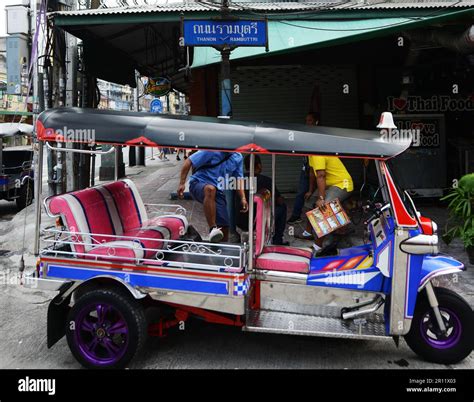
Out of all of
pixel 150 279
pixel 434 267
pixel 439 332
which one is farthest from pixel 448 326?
pixel 150 279

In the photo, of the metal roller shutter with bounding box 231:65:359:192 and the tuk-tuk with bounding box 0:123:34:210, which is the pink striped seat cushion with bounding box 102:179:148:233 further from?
the metal roller shutter with bounding box 231:65:359:192

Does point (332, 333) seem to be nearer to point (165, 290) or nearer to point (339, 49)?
point (165, 290)

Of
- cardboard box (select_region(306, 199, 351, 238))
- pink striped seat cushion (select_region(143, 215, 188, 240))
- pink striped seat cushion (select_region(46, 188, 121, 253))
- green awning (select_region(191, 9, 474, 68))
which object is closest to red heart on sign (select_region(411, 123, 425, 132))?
green awning (select_region(191, 9, 474, 68))

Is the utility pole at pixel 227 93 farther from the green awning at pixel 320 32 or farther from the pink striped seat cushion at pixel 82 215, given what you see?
the pink striped seat cushion at pixel 82 215

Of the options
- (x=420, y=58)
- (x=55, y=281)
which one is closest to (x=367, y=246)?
(x=55, y=281)

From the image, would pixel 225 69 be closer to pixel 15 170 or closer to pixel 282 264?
pixel 282 264

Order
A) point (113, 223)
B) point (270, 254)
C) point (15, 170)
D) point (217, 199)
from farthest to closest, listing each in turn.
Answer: point (15, 170), point (217, 199), point (113, 223), point (270, 254)

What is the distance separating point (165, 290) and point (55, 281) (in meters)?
0.99

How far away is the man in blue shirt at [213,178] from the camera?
689 cm

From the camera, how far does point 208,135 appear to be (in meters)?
4.46

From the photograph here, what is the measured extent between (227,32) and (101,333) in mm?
4140

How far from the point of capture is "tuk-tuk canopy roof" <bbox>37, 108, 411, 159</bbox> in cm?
440

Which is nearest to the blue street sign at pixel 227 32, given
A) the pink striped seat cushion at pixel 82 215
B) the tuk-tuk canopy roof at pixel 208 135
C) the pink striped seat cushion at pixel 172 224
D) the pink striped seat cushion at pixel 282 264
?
the pink striped seat cushion at pixel 172 224

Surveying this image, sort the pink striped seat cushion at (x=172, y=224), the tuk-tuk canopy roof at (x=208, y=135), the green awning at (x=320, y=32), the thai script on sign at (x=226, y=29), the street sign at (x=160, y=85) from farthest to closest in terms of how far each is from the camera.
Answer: the street sign at (x=160, y=85) < the green awning at (x=320, y=32) < the thai script on sign at (x=226, y=29) < the pink striped seat cushion at (x=172, y=224) < the tuk-tuk canopy roof at (x=208, y=135)
